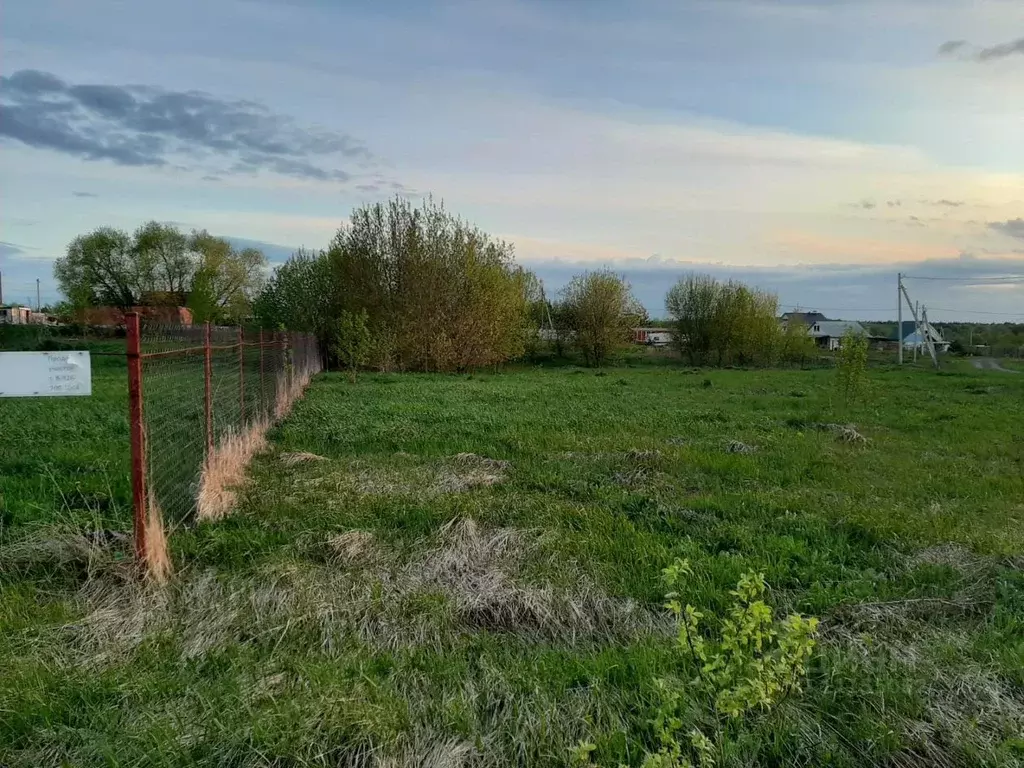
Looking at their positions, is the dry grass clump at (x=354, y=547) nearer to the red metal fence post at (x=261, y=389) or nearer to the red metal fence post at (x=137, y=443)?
the red metal fence post at (x=137, y=443)

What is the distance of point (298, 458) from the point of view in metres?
7.99

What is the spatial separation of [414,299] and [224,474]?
22438mm

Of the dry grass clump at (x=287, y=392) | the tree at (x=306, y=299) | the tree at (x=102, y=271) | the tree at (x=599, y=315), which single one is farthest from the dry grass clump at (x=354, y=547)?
the tree at (x=102, y=271)

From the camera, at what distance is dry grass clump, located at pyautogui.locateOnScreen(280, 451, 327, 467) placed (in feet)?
25.8

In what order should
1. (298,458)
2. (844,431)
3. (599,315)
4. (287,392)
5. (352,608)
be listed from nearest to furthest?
(352,608), (298,458), (844,431), (287,392), (599,315)

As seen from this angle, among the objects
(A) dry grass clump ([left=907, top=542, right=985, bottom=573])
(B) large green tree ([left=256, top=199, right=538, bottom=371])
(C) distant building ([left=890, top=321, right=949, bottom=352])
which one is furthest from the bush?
(A) dry grass clump ([left=907, top=542, right=985, bottom=573])

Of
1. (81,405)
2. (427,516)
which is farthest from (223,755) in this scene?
(81,405)

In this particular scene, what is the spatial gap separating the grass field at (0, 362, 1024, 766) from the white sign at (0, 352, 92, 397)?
1.01 m

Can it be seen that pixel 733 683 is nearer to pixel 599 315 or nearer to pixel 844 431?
pixel 844 431

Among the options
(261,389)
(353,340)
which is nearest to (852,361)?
(261,389)

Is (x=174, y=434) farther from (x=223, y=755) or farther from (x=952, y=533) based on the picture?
(x=952, y=533)

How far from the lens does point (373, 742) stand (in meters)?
2.69

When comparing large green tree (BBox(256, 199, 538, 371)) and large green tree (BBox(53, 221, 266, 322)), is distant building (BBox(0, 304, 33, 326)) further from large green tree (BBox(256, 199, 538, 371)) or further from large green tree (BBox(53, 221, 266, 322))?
large green tree (BBox(256, 199, 538, 371))

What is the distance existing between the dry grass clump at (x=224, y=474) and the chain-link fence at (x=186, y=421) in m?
0.01
